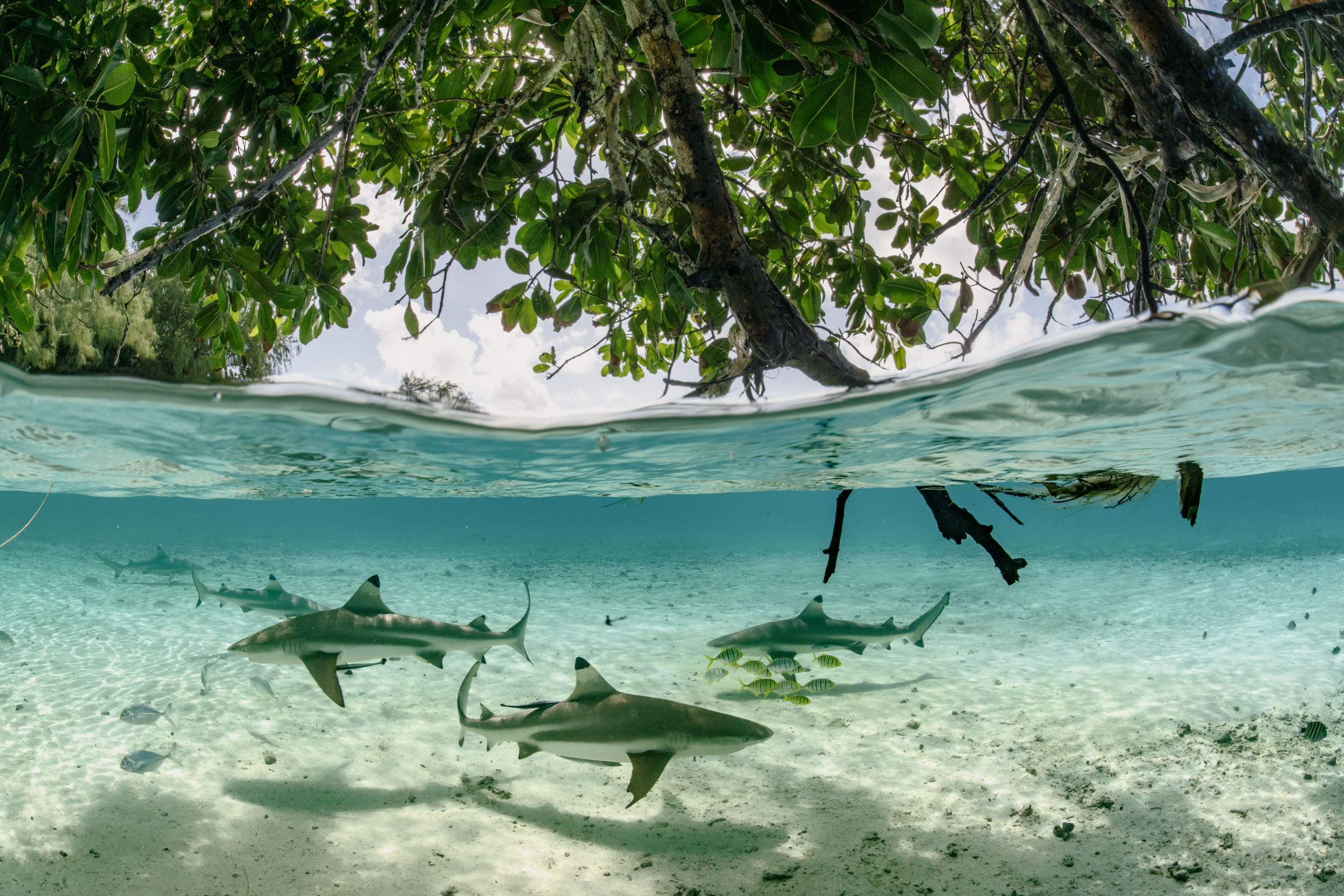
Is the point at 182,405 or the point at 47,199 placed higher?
the point at 47,199

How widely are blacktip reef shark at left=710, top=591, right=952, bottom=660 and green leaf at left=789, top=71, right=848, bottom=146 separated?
4768 millimetres

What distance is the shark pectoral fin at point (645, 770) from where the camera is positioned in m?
3.94

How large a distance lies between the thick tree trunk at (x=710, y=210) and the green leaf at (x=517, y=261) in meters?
1.76

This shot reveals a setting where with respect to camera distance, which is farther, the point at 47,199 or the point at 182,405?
the point at 182,405

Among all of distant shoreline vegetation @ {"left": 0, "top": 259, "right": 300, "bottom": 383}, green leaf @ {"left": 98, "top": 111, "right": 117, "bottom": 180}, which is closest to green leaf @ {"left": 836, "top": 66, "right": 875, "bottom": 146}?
green leaf @ {"left": 98, "top": 111, "right": 117, "bottom": 180}

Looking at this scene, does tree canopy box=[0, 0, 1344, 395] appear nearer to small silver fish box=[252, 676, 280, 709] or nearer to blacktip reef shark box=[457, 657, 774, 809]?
blacktip reef shark box=[457, 657, 774, 809]

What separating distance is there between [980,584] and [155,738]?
21554 millimetres

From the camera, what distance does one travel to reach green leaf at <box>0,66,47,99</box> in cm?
275

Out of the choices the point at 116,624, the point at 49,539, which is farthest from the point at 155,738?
the point at 49,539

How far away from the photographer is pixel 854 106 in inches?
86.0

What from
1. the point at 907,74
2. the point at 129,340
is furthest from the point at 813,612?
the point at 129,340

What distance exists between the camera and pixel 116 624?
12906 mm

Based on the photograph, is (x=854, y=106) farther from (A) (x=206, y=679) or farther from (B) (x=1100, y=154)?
(A) (x=206, y=679)

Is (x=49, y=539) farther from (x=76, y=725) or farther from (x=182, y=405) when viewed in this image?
(x=182, y=405)
